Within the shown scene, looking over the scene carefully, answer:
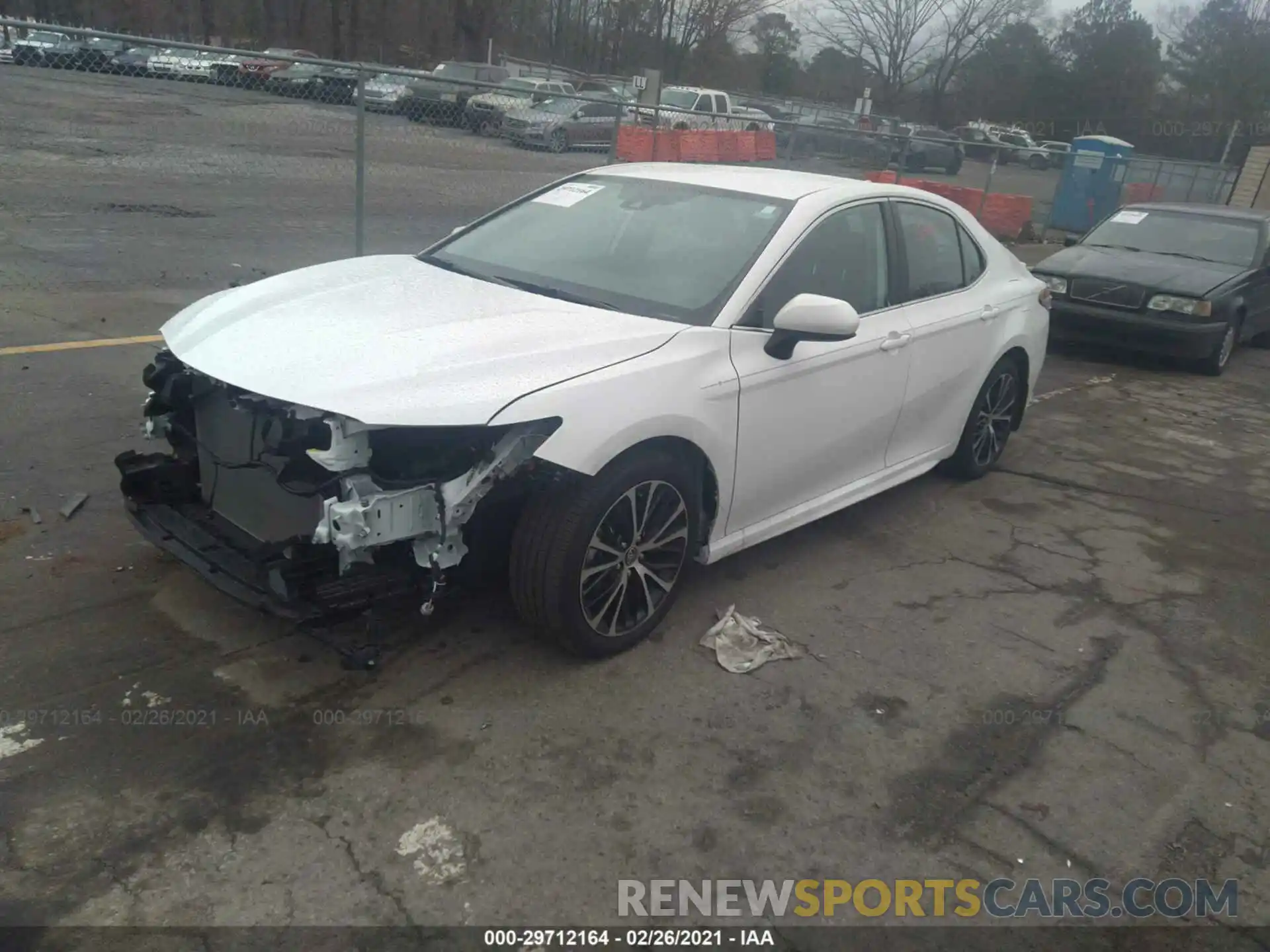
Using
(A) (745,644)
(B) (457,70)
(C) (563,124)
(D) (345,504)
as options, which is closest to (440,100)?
(C) (563,124)

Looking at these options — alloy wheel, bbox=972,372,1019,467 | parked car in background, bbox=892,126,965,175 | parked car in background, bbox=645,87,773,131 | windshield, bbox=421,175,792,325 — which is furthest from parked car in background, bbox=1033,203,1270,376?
windshield, bbox=421,175,792,325

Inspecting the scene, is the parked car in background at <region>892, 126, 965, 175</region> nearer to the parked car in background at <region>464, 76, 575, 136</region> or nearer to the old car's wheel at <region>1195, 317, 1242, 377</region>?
the old car's wheel at <region>1195, 317, 1242, 377</region>

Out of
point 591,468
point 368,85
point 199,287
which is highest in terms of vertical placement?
point 368,85

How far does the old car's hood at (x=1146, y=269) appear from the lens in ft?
30.4

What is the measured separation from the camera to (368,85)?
764cm

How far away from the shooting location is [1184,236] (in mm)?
10242

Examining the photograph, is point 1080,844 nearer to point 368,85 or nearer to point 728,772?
point 728,772

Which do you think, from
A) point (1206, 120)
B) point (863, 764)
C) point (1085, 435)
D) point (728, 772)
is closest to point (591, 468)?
point (728, 772)

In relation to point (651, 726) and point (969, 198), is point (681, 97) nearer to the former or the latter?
point (969, 198)

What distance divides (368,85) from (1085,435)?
235 inches

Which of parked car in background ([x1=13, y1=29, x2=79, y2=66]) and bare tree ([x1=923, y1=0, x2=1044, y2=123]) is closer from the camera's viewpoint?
parked car in background ([x1=13, y1=29, x2=79, y2=66])

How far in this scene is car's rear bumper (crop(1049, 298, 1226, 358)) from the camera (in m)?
9.09

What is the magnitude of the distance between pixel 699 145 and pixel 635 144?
232 cm

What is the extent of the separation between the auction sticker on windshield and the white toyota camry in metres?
0.02
